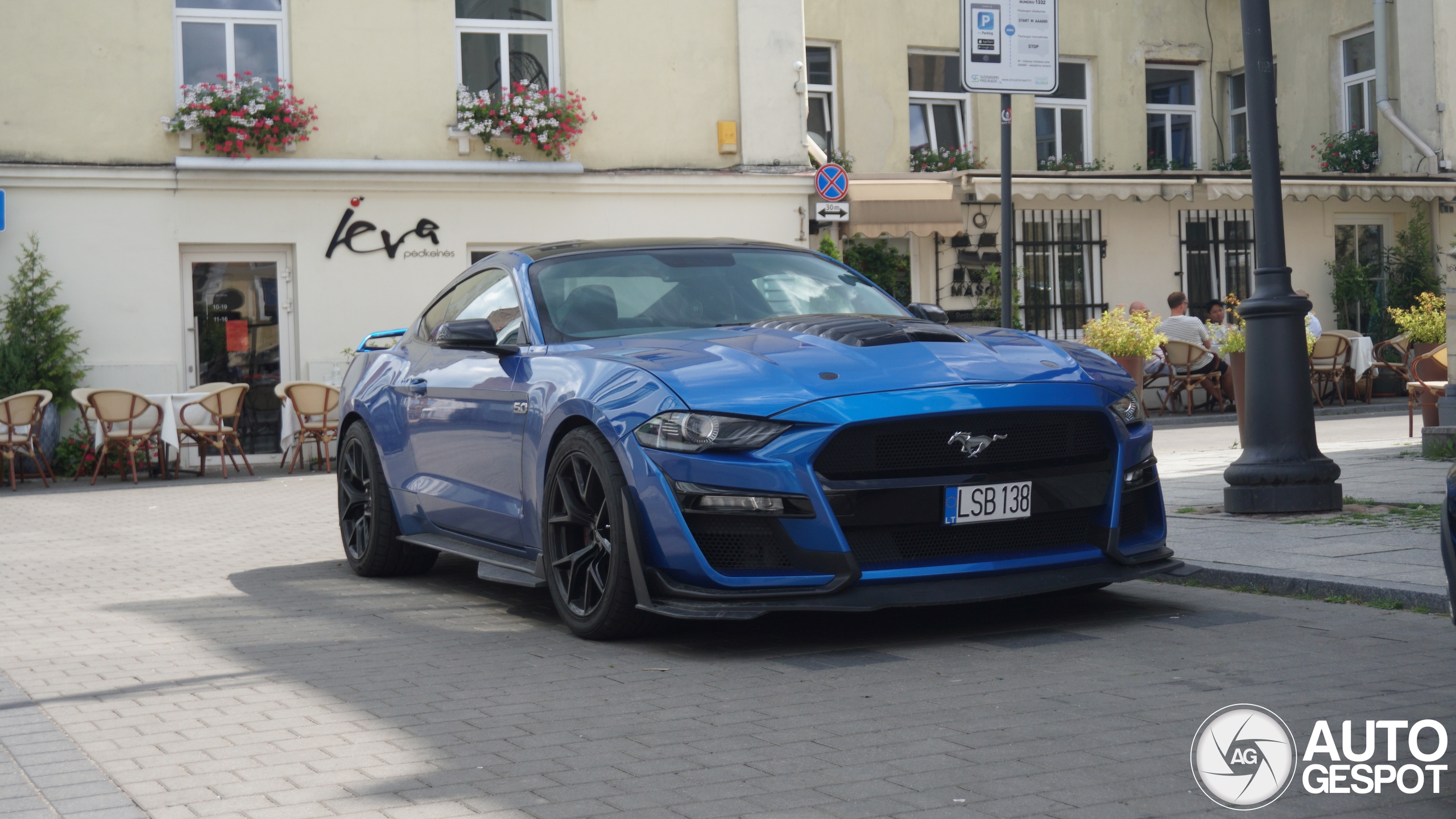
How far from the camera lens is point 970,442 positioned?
516cm

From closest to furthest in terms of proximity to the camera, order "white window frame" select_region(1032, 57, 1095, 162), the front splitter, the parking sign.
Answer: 1. the front splitter
2. the parking sign
3. "white window frame" select_region(1032, 57, 1095, 162)

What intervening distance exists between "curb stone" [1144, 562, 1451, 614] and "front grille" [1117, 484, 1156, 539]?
0.62 ft

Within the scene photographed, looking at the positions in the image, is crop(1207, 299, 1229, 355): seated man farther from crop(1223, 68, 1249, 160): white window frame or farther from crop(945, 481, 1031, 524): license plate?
crop(945, 481, 1031, 524): license plate

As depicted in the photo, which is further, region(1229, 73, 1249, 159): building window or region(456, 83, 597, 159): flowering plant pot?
region(1229, 73, 1249, 159): building window

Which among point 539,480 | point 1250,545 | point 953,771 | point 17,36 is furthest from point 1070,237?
point 953,771

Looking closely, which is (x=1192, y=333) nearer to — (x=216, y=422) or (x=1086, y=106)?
(x=1086, y=106)

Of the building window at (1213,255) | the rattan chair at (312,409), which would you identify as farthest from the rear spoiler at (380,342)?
the building window at (1213,255)

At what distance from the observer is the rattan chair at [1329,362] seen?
2102cm

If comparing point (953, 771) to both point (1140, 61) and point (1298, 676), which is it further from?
point (1140, 61)

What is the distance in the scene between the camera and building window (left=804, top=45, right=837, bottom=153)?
23.1 meters

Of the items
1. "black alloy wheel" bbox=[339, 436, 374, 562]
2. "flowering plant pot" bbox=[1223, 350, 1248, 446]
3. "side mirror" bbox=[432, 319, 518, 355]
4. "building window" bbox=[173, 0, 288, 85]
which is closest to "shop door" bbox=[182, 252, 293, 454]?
"building window" bbox=[173, 0, 288, 85]

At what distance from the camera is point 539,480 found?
5844mm

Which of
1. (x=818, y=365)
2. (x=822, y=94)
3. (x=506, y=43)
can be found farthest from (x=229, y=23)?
(x=818, y=365)

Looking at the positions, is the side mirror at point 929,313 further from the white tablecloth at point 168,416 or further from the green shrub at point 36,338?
the green shrub at point 36,338
